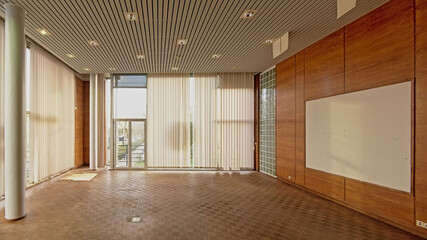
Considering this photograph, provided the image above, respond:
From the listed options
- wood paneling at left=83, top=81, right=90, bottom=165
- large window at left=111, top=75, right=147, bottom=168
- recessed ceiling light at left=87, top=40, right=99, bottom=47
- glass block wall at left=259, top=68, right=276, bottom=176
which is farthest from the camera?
wood paneling at left=83, top=81, right=90, bottom=165

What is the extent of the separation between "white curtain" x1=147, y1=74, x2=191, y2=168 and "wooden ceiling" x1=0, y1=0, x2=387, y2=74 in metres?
1.91

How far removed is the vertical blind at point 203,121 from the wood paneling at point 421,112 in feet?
18.4

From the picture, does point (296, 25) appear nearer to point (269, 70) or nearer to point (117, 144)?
point (269, 70)

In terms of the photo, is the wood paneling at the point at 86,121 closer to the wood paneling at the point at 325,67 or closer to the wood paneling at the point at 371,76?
the wood paneling at the point at 371,76

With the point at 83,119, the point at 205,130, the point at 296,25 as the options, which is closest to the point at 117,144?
the point at 83,119

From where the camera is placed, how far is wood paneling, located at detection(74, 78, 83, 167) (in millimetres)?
9062

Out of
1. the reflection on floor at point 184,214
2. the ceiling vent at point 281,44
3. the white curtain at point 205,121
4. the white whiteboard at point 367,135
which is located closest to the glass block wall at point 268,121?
the reflection on floor at point 184,214

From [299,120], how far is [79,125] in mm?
8953

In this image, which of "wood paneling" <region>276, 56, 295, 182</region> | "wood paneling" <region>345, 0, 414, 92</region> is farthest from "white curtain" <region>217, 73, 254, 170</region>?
"wood paneling" <region>345, 0, 414, 92</region>

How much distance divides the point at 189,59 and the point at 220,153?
392cm

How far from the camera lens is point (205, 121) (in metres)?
8.70

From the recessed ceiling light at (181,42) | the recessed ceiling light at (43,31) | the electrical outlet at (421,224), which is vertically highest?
the recessed ceiling light at (181,42)

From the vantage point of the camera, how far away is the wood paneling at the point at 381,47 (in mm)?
3490

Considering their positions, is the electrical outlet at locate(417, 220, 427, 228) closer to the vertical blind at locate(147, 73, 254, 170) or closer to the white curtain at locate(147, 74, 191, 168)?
the vertical blind at locate(147, 73, 254, 170)
